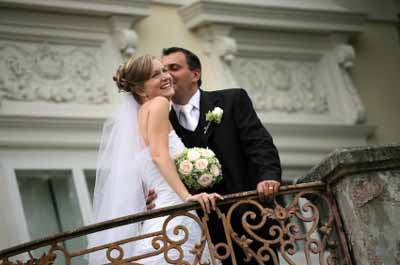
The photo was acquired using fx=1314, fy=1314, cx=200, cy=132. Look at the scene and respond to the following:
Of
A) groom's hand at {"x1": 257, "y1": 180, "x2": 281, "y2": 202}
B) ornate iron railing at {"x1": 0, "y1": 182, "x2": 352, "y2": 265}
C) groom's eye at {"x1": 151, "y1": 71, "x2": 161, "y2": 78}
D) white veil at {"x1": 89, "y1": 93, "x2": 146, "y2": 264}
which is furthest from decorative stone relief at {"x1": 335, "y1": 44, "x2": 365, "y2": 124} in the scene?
groom's hand at {"x1": 257, "y1": 180, "x2": 281, "y2": 202}

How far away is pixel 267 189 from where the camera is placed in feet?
22.5

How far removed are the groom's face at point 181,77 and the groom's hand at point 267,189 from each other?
1096 mm

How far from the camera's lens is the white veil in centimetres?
732

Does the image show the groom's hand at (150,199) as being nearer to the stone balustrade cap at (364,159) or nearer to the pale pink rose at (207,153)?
the pale pink rose at (207,153)

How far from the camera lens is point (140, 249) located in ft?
23.3

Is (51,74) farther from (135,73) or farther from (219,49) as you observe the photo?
(135,73)

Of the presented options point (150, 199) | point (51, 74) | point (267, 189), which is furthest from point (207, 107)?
point (51, 74)

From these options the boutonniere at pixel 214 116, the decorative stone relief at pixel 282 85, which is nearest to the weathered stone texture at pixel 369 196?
the boutonniere at pixel 214 116

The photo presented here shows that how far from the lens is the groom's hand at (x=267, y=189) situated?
6.83 m

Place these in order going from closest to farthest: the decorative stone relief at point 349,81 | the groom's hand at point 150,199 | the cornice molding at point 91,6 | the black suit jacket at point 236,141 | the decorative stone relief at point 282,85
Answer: the groom's hand at point 150,199
the black suit jacket at point 236,141
the cornice molding at point 91,6
the decorative stone relief at point 282,85
the decorative stone relief at point 349,81

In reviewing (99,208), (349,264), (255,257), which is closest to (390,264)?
(349,264)

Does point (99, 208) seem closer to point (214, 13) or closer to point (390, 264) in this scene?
point (390, 264)

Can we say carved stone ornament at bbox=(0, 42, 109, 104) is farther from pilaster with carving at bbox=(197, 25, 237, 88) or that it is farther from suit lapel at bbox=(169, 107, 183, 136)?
suit lapel at bbox=(169, 107, 183, 136)

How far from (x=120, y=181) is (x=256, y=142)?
802mm
